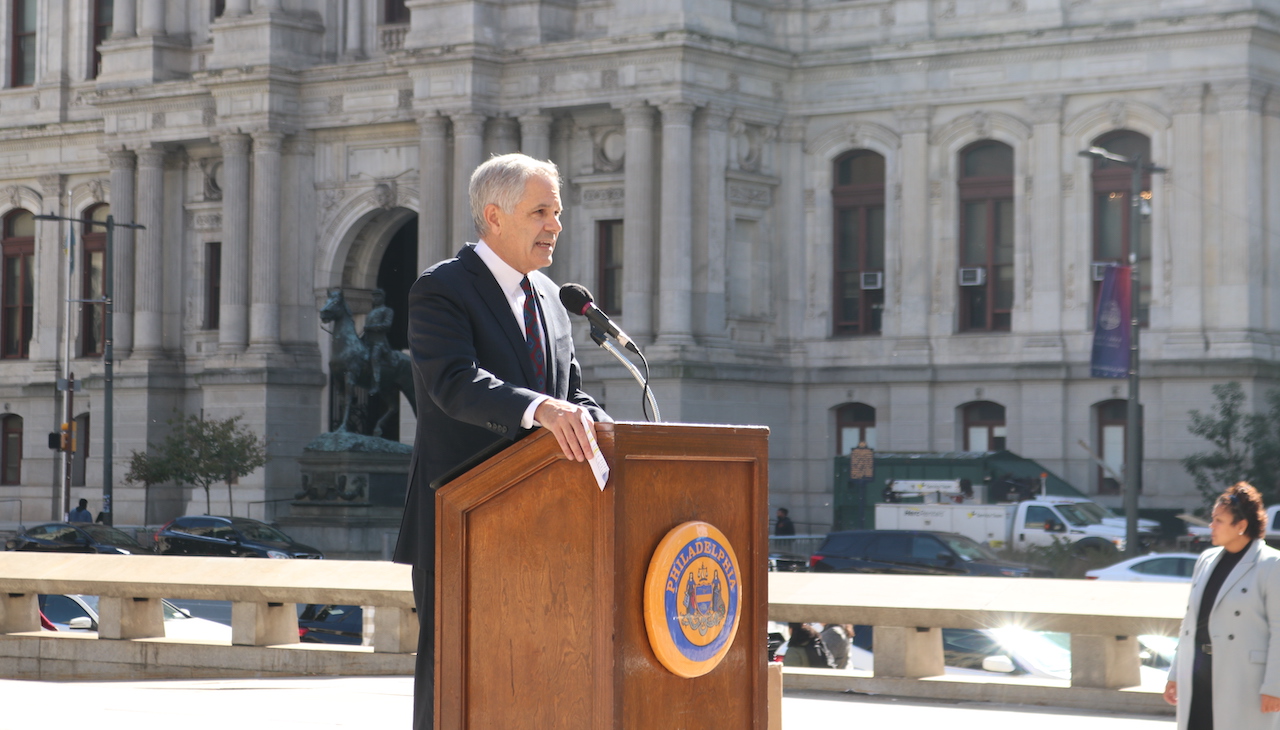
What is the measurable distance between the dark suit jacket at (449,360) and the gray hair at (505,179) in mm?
208

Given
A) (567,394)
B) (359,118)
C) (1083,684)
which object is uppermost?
(359,118)

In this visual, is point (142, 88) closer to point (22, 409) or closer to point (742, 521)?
point (22, 409)

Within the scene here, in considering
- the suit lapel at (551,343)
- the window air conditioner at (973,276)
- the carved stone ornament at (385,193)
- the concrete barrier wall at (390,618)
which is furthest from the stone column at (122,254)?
the suit lapel at (551,343)

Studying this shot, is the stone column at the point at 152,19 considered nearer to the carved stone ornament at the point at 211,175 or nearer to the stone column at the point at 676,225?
the carved stone ornament at the point at 211,175

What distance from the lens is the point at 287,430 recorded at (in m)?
53.2

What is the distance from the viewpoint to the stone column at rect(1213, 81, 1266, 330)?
42938mm

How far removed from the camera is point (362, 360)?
3972 centimetres

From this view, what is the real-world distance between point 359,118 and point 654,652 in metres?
48.4

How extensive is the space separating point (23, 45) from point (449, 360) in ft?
205

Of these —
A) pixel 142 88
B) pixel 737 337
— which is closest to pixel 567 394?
pixel 737 337

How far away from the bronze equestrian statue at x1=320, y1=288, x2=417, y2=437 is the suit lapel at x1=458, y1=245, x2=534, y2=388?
109 ft

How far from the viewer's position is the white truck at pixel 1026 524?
1459 inches

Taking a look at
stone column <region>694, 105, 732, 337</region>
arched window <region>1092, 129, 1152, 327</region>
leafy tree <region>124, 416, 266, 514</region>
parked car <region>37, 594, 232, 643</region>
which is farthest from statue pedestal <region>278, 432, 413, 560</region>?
parked car <region>37, 594, 232, 643</region>

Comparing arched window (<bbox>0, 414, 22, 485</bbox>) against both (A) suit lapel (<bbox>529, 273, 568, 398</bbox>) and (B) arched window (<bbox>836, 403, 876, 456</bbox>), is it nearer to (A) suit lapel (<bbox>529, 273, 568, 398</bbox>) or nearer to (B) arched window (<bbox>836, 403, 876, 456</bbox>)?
(B) arched window (<bbox>836, 403, 876, 456</bbox>)
